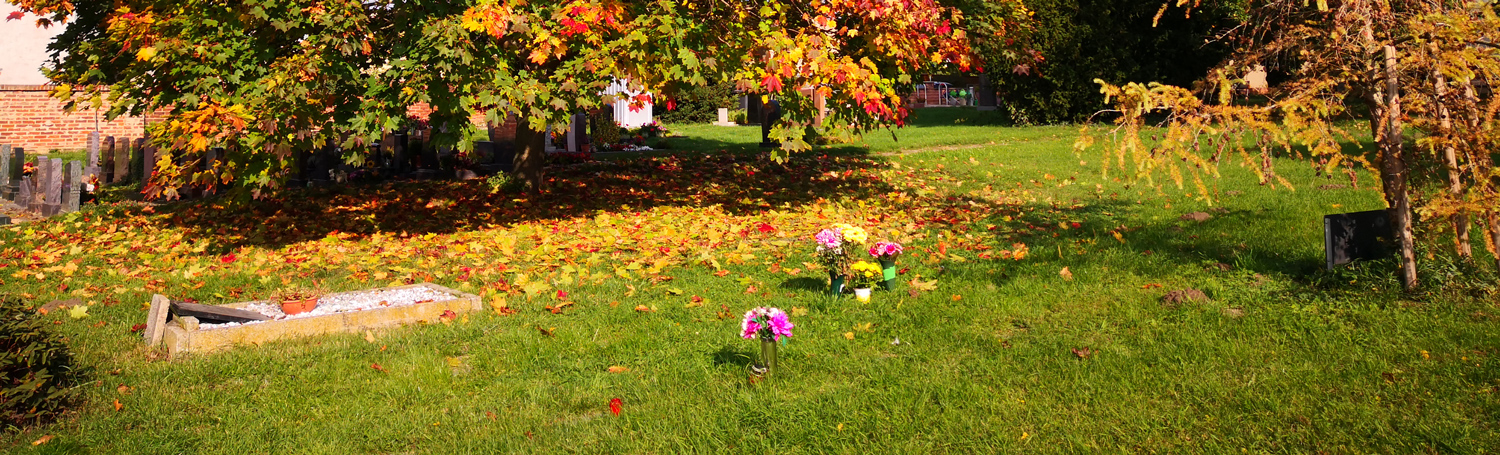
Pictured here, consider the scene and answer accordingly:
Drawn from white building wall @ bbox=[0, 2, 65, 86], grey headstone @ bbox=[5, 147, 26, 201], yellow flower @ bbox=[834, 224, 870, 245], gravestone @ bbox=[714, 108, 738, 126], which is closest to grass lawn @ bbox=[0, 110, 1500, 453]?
yellow flower @ bbox=[834, 224, 870, 245]

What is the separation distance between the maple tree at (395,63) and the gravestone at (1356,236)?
15.4ft

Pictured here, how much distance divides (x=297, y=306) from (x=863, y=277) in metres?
3.97

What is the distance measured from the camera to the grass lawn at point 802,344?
4.76 metres

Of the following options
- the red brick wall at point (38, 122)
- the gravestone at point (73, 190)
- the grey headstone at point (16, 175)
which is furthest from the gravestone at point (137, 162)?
the red brick wall at point (38, 122)

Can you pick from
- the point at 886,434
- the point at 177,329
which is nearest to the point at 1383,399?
the point at 886,434

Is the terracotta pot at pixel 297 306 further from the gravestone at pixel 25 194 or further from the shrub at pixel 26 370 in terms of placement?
the gravestone at pixel 25 194

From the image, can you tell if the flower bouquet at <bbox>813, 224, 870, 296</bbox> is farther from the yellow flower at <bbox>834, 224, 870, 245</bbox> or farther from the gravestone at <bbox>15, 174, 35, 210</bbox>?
the gravestone at <bbox>15, 174, 35, 210</bbox>

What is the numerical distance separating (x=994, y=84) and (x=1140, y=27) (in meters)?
3.43

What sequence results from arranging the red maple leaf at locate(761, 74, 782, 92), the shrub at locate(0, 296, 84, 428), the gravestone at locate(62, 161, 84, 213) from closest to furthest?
the shrub at locate(0, 296, 84, 428)
the red maple leaf at locate(761, 74, 782, 92)
the gravestone at locate(62, 161, 84, 213)

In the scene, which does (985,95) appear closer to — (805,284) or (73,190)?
(73,190)

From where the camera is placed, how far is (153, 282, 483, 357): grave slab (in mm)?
6211

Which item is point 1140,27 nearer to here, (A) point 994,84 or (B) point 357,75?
(A) point 994,84

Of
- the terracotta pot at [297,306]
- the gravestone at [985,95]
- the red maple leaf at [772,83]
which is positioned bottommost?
the terracotta pot at [297,306]

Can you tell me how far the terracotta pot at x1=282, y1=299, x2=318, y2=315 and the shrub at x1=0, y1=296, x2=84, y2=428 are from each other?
1.97m
